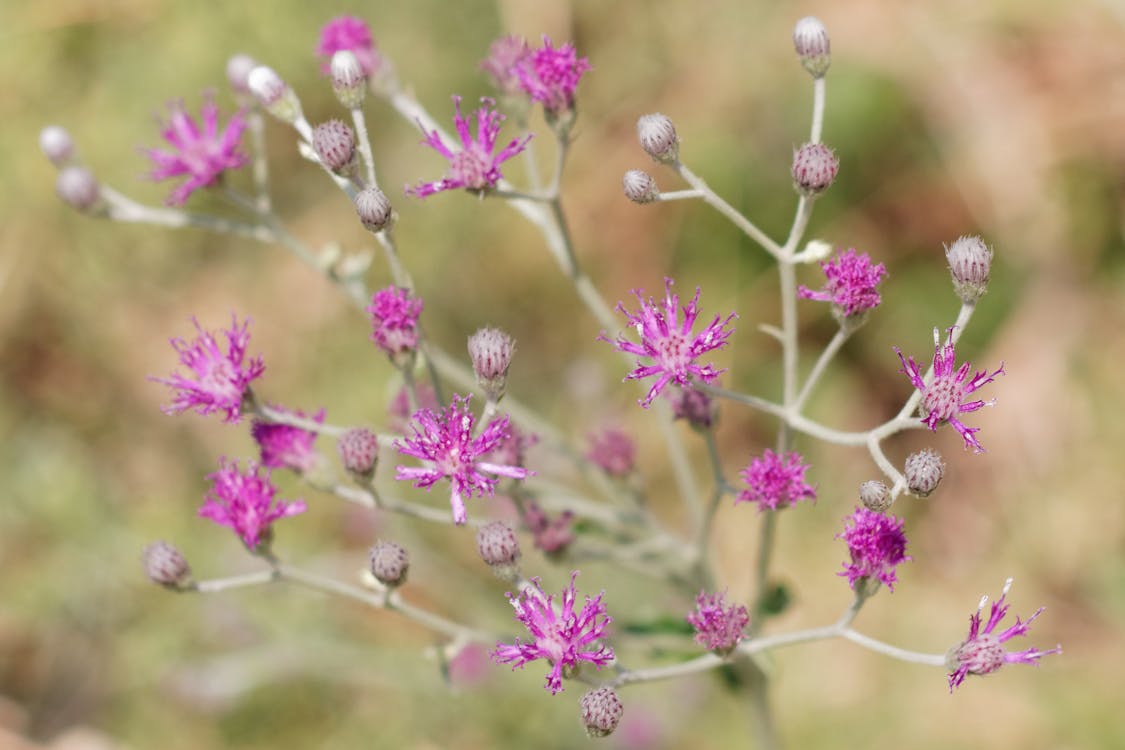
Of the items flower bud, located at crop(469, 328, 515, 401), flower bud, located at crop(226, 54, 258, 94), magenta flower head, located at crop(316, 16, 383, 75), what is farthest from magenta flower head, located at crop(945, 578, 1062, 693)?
flower bud, located at crop(226, 54, 258, 94)

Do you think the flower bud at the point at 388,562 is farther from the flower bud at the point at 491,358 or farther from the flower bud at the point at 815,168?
the flower bud at the point at 815,168

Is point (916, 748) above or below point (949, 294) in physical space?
below

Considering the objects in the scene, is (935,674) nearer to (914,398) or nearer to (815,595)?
(815,595)

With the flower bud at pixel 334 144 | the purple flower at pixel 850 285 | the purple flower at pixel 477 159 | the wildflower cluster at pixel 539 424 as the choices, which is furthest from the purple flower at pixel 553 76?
the purple flower at pixel 850 285

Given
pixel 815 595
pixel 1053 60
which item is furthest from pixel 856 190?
pixel 815 595

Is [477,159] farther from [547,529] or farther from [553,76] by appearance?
[547,529]

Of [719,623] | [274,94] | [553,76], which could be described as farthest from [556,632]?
[274,94]
